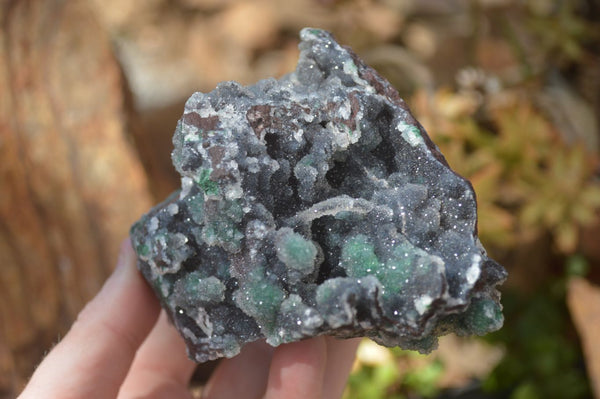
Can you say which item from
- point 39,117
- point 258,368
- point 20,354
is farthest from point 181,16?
point 258,368

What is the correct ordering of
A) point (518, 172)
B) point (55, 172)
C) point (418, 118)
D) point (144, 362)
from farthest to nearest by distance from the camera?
point (418, 118), point (518, 172), point (55, 172), point (144, 362)

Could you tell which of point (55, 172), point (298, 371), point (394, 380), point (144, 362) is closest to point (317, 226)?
point (298, 371)

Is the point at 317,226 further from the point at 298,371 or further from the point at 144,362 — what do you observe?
the point at 144,362

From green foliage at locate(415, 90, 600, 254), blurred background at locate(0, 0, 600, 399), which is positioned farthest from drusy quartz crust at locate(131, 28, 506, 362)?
green foliage at locate(415, 90, 600, 254)

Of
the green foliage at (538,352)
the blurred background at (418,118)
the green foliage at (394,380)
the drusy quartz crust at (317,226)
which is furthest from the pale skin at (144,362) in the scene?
the green foliage at (538,352)

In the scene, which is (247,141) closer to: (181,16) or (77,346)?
(77,346)

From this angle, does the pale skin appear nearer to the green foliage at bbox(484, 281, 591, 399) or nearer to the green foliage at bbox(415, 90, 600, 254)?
the green foliage at bbox(415, 90, 600, 254)

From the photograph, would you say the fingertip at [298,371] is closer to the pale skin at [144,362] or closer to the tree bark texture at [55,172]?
the pale skin at [144,362]
